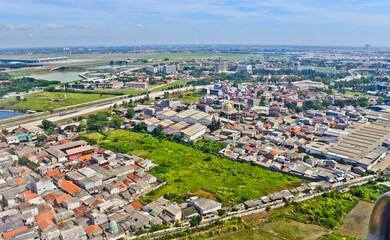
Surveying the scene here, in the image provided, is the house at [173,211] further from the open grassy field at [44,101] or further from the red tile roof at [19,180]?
the open grassy field at [44,101]

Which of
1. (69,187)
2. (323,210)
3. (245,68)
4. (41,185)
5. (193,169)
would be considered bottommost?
(323,210)

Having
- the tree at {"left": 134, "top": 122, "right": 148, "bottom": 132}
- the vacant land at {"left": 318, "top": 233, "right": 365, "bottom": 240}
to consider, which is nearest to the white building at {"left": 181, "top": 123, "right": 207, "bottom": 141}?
the tree at {"left": 134, "top": 122, "right": 148, "bottom": 132}

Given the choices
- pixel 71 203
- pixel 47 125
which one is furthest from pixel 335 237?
pixel 47 125

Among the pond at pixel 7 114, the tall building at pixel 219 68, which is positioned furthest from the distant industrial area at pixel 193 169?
the tall building at pixel 219 68

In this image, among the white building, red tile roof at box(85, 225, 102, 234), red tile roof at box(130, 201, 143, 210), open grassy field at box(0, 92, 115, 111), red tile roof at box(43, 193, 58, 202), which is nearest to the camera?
red tile roof at box(85, 225, 102, 234)

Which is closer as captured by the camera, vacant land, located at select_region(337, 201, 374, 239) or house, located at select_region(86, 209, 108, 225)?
vacant land, located at select_region(337, 201, 374, 239)

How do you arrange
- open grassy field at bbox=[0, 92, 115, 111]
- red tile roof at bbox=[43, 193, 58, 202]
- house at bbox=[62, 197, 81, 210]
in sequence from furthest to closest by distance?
open grassy field at bbox=[0, 92, 115, 111]
red tile roof at bbox=[43, 193, 58, 202]
house at bbox=[62, 197, 81, 210]

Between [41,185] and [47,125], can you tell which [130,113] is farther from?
[41,185]

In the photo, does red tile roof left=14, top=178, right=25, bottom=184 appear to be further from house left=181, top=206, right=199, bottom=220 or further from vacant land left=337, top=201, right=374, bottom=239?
vacant land left=337, top=201, right=374, bottom=239
